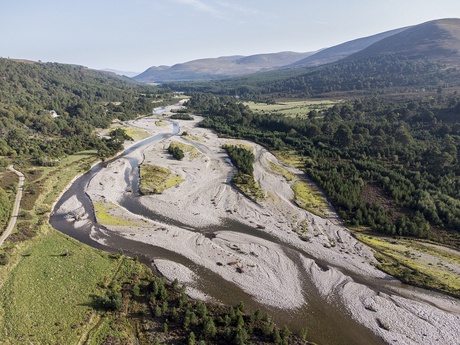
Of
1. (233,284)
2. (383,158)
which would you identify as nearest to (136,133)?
(383,158)

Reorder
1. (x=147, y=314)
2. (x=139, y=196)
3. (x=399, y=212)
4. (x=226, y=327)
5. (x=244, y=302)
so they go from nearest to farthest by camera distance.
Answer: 1. (x=226, y=327)
2. (x=147, y=314)
3. (x=244, y=302)
4. (x=399, y=212)
5. (x=139, y=196)

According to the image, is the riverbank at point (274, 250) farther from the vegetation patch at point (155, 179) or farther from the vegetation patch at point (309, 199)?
the vegetation patch at point (155, 179)

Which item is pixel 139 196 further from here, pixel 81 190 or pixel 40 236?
pixel 40 236

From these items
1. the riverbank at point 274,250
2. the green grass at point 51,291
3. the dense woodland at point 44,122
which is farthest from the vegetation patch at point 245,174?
the dense woodland at point 44,122

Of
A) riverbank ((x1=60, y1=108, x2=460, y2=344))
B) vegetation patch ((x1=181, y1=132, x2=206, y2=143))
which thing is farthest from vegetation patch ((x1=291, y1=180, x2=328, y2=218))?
vegetation patch ((x1=181, y1=132, x2=206, y2=143))

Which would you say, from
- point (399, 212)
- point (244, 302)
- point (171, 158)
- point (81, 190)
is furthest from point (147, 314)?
point (171, 158)

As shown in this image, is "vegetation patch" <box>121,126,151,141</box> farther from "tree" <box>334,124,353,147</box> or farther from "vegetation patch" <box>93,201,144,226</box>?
"tree" <box>334,124,353,147</box>

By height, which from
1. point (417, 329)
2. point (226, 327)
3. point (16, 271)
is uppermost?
point (16, 271)
